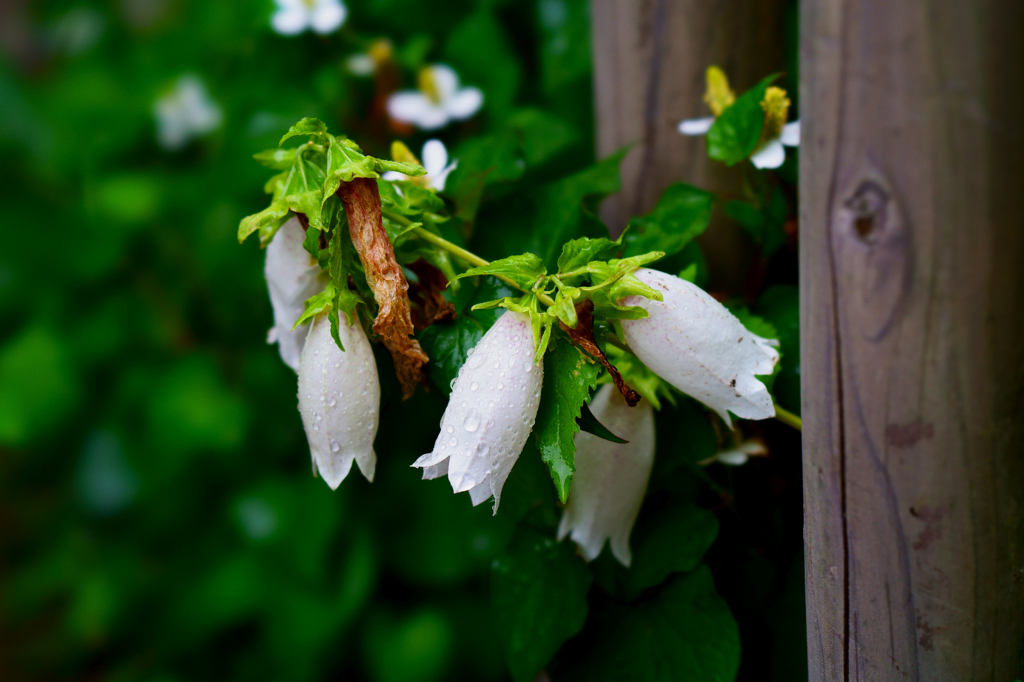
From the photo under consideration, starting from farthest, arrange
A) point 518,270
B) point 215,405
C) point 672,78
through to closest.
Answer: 1. point 215,405
2. point 672,78
3. point 518,270

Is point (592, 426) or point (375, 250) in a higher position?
point (375, 250)

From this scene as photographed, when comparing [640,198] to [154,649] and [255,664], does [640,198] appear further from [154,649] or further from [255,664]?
[154,649]

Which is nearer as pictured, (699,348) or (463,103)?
(699,348)

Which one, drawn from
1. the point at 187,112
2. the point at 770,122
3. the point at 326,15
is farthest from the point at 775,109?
the point at 187,112

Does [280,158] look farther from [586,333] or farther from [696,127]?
[696,127]

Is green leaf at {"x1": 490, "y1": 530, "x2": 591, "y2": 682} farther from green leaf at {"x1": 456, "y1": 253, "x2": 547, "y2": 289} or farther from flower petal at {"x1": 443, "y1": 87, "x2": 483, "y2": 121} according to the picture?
flower petal at {"x1": 443, "y1": 87, "x2": 483, "y2": 121}

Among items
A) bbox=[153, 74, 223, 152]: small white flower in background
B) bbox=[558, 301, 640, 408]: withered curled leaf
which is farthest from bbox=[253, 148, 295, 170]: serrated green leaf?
bbox=[153, 74, 223, 152]: small white flower in background

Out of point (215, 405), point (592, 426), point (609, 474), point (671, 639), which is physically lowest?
point (215, 405)

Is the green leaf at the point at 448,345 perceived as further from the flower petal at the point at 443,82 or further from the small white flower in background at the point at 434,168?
the flower petal at the point at 443,82
